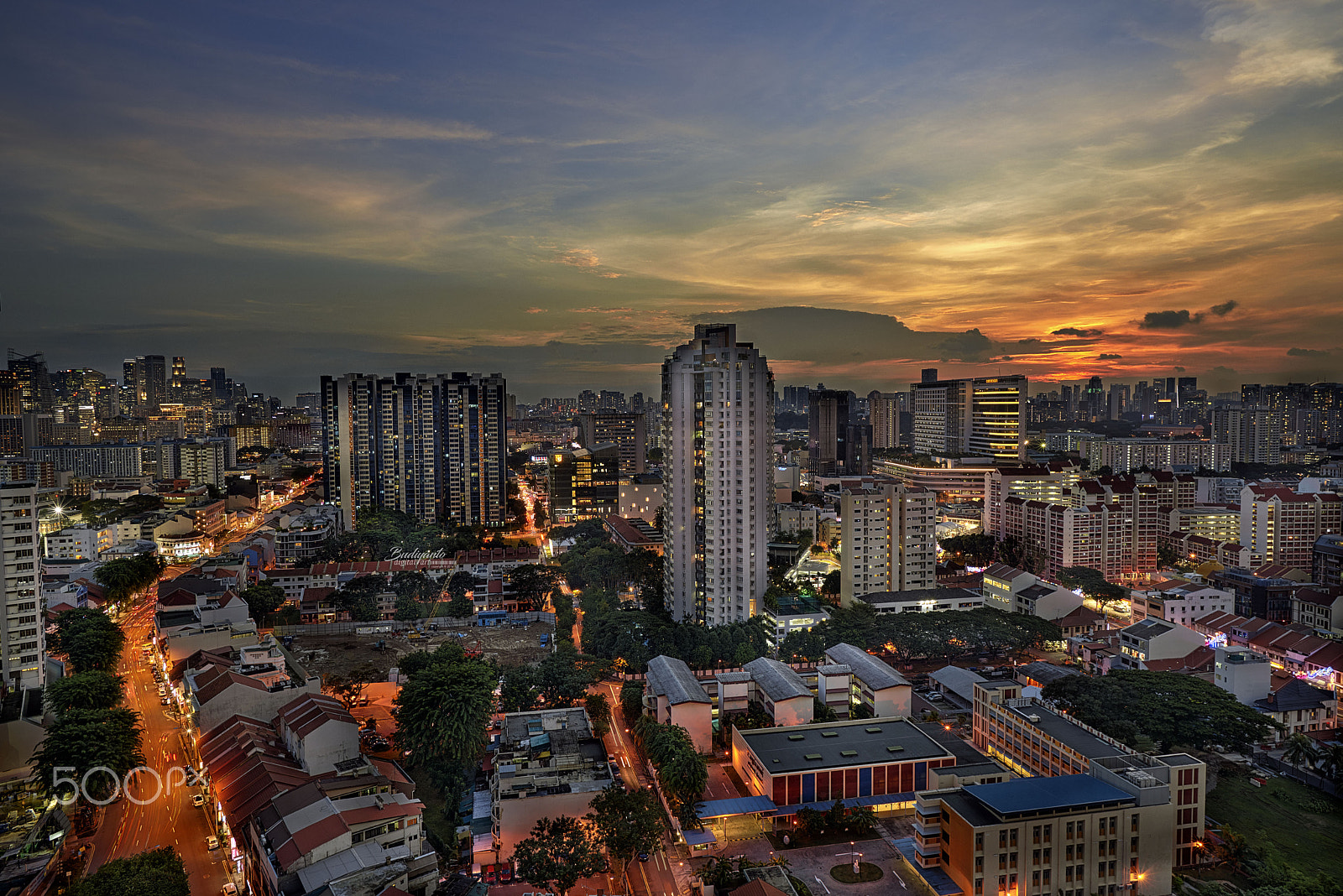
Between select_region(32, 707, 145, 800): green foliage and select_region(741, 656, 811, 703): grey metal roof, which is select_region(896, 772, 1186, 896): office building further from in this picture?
select_region(32, 707, 145, 800): green foliage

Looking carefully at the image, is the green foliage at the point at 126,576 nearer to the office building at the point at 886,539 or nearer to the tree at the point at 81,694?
the tree at the point at 81,694

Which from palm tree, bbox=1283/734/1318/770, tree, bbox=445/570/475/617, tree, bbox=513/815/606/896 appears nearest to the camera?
tree, bbox=513/815/606/896

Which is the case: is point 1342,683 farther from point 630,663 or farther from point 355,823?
point 355,823

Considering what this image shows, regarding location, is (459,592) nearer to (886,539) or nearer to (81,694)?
(81,694)

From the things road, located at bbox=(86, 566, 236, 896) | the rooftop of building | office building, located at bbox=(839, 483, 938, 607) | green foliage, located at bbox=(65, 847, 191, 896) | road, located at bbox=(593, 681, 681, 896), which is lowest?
road, located at bbox=(593, 681, 681, 896)

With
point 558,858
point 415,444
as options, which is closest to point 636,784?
point 558,858

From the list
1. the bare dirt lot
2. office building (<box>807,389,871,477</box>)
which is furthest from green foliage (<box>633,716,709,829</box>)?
office building (<box>807,389,871,477</box>)

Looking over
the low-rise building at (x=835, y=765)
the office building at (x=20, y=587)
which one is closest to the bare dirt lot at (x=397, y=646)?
the office building at (x=20, y=587)
